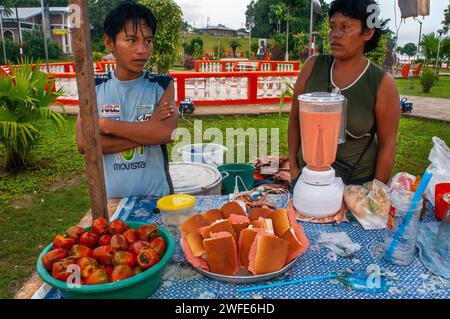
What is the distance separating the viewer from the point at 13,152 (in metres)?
5.48

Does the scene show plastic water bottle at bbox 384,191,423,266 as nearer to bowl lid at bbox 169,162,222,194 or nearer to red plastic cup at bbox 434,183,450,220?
red plastic cup at bbox 434,183,450,220

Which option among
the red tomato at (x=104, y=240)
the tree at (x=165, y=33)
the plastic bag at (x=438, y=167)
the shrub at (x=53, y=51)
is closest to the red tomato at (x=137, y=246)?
the red tomato at (x=104, y=240)

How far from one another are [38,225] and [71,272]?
3.30m

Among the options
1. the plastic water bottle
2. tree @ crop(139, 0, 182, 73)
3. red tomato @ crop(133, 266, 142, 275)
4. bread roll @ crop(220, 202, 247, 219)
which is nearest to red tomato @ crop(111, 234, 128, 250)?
red tomato @ crop(133, 266, 142, 275)

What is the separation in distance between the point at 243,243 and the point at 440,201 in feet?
3.56

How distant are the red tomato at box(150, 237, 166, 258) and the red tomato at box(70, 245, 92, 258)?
0.69ft

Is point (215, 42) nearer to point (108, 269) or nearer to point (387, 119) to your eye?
point (387, 119)

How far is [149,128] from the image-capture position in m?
1.98

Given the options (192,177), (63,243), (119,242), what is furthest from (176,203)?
(192,177)

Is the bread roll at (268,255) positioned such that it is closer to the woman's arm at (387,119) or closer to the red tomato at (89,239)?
the red tomato at (89,239)

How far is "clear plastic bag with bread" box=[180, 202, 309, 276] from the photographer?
52.4 inches

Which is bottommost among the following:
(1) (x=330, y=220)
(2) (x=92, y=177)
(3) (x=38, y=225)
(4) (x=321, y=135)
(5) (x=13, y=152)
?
(3) (x=38, y=225)
